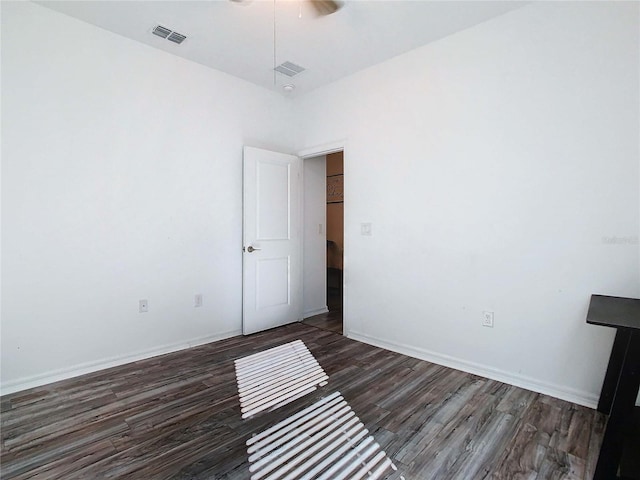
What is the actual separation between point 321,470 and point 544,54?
294cm

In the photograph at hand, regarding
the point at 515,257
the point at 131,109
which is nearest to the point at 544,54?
the point at 515,257

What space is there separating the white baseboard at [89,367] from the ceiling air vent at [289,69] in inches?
111

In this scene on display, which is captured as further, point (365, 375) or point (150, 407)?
point (365, 375)

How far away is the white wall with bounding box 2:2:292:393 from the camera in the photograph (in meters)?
2.33

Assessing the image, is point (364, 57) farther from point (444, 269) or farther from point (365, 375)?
point (365, 375)

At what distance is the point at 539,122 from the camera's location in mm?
2303

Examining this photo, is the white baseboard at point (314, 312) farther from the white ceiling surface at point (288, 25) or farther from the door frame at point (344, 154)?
the white ceiling surface at point (288, 25)

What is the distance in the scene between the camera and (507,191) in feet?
8.02

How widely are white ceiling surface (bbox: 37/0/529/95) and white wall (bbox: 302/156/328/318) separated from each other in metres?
1.39

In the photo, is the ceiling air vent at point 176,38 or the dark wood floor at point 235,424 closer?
the dark wood floor at point 235,424

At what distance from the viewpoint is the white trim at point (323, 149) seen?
3591 millimetres

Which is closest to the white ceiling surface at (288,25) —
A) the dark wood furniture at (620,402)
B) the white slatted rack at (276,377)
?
the dark wood furniture at (620,402)

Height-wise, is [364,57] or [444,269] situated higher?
[364,57]

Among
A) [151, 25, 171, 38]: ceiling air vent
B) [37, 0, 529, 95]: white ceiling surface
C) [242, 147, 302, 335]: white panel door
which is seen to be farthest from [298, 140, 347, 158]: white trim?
[151, 25, 171, 38]: ceiling air vent
